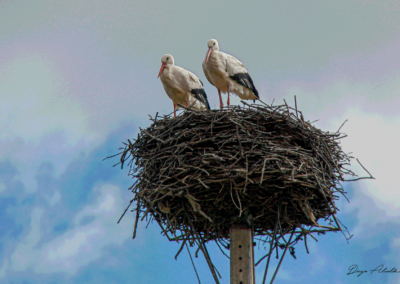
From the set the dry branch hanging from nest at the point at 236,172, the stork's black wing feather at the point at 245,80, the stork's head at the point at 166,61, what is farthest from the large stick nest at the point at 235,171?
the stork's head at the point at 166,61

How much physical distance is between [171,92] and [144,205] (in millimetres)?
3369

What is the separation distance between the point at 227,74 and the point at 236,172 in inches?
119

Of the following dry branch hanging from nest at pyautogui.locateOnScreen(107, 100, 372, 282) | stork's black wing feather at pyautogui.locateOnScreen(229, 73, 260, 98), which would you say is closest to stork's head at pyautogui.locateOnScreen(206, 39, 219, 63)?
stork's black wing feather at pyautogui.locateOnScreen(229, 73, 260, 98)

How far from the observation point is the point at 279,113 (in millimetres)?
5879

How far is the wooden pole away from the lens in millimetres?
5422

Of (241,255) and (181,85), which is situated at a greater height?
Answer: (181,85)

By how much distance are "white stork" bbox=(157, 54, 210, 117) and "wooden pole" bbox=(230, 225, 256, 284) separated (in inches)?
125

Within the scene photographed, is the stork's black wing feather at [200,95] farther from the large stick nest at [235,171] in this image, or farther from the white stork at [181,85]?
the large stick nest at [235,171]

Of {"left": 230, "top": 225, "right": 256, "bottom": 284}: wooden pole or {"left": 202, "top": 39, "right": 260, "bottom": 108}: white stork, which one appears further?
{"left": 202, "top": 39, "right": 260, "bottom": 108}: white stork

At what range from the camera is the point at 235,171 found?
5.26 meters

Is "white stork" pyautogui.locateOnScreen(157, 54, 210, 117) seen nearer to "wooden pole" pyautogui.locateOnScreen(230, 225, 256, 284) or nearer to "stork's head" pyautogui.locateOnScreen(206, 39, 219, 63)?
"stork's head" pyautogui.locateOnScreen(206, 39, 219, 63)

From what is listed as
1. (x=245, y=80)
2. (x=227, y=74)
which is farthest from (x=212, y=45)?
(x=245, y=80)

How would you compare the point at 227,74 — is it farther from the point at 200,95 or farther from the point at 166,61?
the point at 166,61

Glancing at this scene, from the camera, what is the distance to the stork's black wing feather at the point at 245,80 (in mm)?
7953
